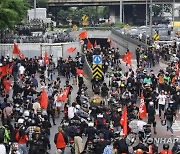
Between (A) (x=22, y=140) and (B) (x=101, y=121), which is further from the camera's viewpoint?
(B) (x=101, y=121)

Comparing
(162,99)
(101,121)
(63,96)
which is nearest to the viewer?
(101,121)

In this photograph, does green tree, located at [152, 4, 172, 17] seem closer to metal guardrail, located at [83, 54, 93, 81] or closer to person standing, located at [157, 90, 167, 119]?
metal guardrail, located at [83, 54, 93, 81]

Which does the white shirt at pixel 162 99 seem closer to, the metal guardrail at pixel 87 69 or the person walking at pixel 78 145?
the person walking at pixel 78 145

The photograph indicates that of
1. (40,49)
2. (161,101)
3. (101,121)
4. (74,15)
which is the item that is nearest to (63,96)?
(161,101)

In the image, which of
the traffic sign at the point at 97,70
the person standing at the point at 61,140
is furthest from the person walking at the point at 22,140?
the traffic sign at the point at 97,70

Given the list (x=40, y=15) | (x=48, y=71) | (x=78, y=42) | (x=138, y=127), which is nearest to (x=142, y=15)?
(x=40, y=15)

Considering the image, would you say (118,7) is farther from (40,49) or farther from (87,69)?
(87,69)

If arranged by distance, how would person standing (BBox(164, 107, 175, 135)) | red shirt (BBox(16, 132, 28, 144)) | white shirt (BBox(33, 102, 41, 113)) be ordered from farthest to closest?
person standing (BBox(164, 107, 175, 135))
white shirt (BBox(33, 102, 41, 113))
red shirt (BBox(16, 132, 28, 144))

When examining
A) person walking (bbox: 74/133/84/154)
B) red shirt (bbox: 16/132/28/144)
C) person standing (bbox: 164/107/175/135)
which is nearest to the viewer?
red shirt (bbox: 16/132/28/144)

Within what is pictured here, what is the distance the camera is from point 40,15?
8325cm

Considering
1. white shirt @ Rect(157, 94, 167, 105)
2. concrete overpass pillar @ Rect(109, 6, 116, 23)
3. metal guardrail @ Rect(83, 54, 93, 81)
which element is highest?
white shirt @ Rect(157, 94, 167, 105)

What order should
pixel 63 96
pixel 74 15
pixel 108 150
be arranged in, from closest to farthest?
1. pixel 108 150
2. pixel 63 96
3. pixel 74 15

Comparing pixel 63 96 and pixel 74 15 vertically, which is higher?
pixel 63 96

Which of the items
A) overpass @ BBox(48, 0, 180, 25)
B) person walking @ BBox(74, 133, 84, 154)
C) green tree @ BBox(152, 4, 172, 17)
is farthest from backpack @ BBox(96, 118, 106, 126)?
green tree @ BBox(152, 4, 172, 17)
